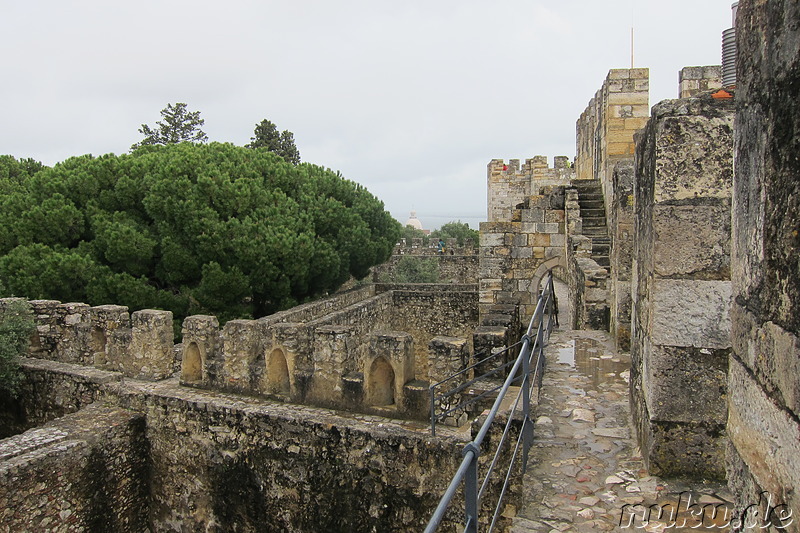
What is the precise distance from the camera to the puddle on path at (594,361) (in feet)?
18.6

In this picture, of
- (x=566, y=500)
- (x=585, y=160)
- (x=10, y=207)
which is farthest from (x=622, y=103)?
(x=10, y=207)

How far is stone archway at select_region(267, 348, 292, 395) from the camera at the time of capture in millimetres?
7953

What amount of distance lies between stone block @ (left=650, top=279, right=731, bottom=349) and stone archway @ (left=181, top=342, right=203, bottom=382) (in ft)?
22.7

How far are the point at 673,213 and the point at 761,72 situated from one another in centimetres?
171

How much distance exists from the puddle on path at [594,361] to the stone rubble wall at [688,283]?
6.98ft

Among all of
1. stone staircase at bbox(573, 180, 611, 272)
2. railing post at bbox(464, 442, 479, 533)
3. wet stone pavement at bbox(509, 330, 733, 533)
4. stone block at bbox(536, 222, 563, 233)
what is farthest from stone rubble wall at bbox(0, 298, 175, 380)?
stone staircase at bbox(573, 180, 611, 272)

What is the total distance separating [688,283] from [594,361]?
3.39m

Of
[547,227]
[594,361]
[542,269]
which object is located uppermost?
[547,227]

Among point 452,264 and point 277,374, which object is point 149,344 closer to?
point 277,374

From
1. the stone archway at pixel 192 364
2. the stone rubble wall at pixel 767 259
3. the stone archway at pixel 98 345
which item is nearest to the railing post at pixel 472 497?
the stone rubble wall at pixel 767 259

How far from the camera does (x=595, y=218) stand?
12281 mm

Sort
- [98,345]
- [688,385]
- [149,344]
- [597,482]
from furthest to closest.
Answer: [98,345]
[149,344]
[597,482]
[688,385]

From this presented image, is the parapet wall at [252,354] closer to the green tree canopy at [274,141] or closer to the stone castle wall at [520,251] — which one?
the stone castle wall at [520,251]

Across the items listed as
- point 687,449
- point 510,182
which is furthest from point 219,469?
point 510,182
